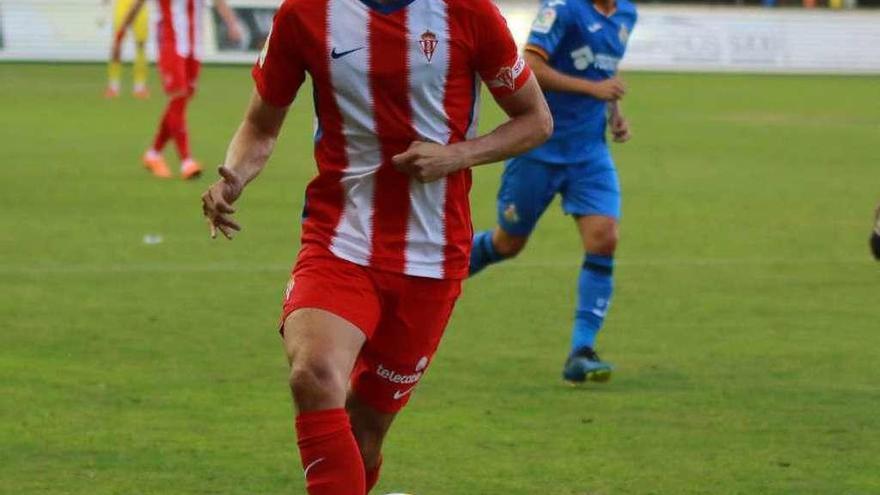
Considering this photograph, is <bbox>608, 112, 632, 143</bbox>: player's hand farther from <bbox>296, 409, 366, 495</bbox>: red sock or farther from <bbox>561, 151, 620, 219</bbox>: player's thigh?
<bbox>296, 409, 366, 495</bbox>: red sock

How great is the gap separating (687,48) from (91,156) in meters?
19.0

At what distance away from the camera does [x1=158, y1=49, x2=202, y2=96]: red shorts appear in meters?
17.2

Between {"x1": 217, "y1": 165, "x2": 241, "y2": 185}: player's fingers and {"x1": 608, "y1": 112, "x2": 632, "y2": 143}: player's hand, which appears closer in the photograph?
{"x1": 217, "y1": 165, "x2": 241, "y2": 185}: player's fingers

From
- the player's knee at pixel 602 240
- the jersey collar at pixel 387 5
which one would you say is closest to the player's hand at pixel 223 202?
the jersey collar at pixel 387 5

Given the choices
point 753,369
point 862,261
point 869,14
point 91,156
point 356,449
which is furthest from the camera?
point 869,14

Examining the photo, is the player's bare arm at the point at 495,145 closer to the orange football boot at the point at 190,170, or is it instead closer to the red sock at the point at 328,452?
the red sock at the point at 328,452

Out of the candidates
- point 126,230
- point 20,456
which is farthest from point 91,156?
point 20,456

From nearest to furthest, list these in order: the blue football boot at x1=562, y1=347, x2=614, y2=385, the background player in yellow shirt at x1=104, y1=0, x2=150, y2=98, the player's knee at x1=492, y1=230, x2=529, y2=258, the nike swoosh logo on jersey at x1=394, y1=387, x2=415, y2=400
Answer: the nike swoosh logo on jersey at x1=394, y1=387, x2=415, y2=400, the blue football boot at x1=562, y1=347, x2=614, y2=385, the player's knee at x1=492, y1=230, x2=529, y2=258, the background player in yellow shirt at x1=104, y1=0, x2=150, y2=98

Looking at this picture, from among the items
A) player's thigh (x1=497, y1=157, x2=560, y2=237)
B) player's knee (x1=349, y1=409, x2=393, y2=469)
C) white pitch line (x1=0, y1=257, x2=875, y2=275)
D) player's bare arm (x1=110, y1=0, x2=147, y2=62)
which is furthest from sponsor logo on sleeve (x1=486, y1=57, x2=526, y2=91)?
player's bare arm (x1=110, y1=0, x2=147, y2=62)

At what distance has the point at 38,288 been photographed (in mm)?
11484

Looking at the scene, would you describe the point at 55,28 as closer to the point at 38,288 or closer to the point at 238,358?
the point at 38,288

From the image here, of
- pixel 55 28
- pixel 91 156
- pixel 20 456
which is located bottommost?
pixel 55 28

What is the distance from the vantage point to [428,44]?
5.58 metres

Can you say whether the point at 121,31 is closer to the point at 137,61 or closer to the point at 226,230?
the point at 137,61
